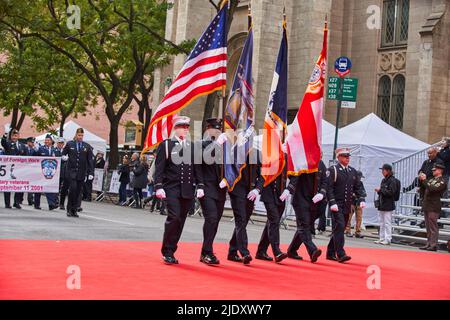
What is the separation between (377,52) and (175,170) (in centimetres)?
2309

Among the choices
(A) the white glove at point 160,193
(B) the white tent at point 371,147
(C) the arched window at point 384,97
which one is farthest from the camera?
(C) the arched window at point 384,97

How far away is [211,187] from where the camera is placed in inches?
493

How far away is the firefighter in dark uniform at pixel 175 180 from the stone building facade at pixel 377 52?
1976 cm

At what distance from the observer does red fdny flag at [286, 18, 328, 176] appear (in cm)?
1402

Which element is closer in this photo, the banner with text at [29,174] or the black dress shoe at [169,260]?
the black dress shoe at [169,260]

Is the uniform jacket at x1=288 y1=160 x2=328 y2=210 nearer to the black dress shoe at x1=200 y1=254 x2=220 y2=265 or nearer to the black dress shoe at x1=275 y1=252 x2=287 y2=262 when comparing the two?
the black dress shoe at x1=275 y1=252 x2=287 y2=262

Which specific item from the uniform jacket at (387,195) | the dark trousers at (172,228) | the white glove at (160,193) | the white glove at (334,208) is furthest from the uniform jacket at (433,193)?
the white glove at (160,193)

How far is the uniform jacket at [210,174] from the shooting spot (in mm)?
12500

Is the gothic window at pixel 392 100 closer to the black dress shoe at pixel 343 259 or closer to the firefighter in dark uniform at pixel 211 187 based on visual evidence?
the black dress shoe at pixel 343 259

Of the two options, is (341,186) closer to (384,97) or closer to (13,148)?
(13,148)

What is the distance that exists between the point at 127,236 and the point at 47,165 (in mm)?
6917

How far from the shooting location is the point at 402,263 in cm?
1512

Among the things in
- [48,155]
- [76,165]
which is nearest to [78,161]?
[76,165]

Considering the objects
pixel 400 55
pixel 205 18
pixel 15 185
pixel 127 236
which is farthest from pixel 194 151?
pixel 205 18
